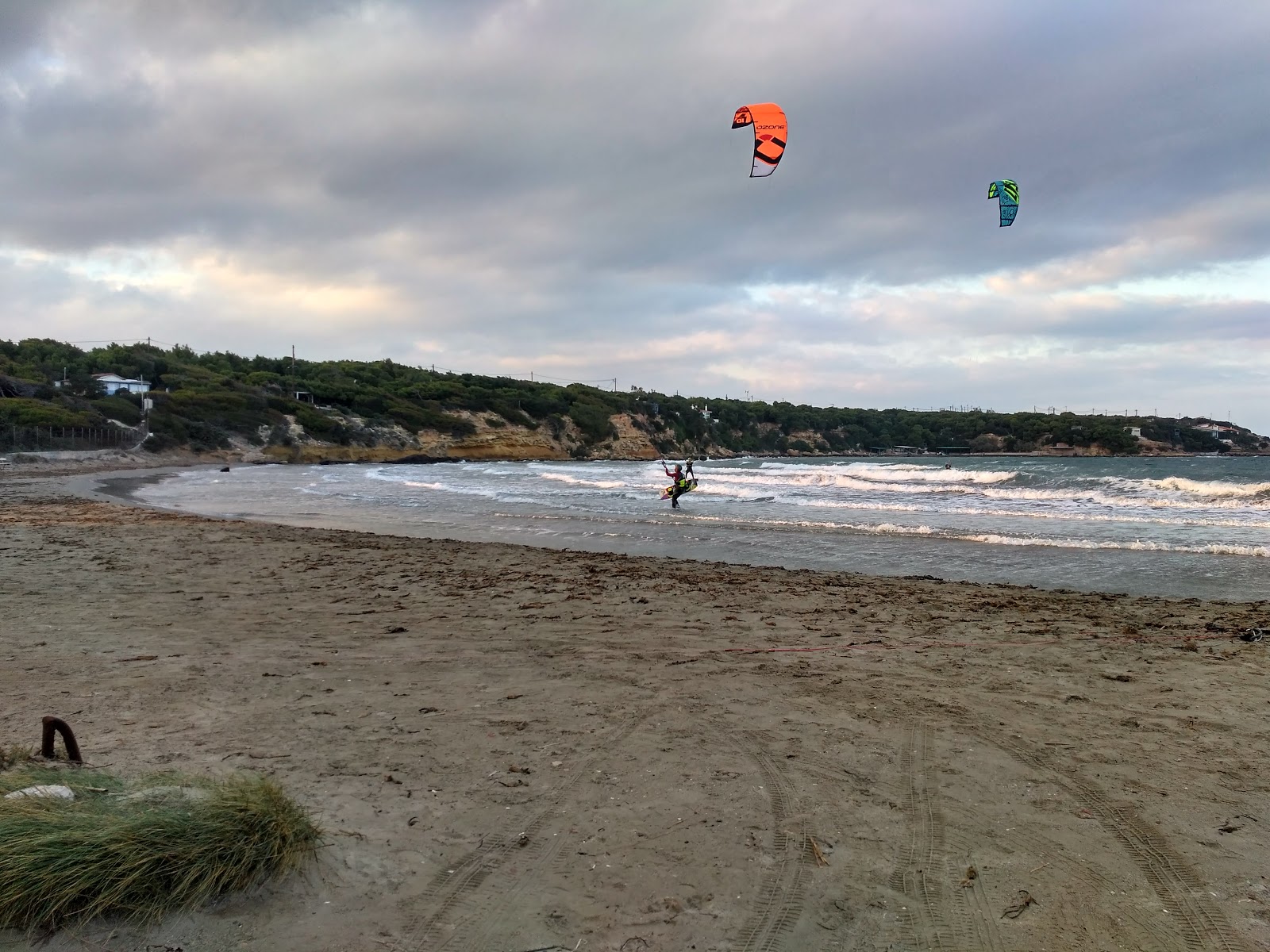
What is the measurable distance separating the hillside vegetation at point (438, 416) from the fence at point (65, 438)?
0.63m

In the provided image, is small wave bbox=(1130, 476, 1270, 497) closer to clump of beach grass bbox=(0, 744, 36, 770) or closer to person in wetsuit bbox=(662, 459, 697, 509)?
person in wetsuit bbox=(662, 459, 697, 509)

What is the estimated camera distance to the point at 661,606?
27.1 feet

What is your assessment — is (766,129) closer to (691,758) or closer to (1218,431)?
(691,758)

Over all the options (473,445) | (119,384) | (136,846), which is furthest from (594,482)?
(119,384)

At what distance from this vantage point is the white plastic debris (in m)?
2.65

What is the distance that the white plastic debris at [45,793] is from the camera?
2648mm

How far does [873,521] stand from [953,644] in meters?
12.1

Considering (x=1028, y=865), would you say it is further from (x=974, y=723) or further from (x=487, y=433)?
(x=487, y=433)

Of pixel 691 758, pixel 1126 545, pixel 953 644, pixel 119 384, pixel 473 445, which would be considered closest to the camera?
pixel 691 758

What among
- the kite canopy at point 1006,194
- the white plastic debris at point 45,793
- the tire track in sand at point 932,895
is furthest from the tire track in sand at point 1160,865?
the kite canopy at point 1006,194

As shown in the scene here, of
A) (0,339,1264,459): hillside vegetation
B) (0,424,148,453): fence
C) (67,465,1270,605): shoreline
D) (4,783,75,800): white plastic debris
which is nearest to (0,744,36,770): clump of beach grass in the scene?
(4,783,75,800): white plastic debris

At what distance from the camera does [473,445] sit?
7831 centimetres

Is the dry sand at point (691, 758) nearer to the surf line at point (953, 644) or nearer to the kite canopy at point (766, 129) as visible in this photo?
the surf line at point (953, 644)

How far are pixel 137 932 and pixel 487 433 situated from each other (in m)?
80.2
